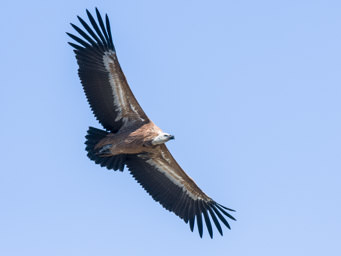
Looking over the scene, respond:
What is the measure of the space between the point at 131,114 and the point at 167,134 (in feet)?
3.61

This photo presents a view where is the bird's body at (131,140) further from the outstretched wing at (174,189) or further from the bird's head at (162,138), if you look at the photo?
the outstretched wing at (174,189)

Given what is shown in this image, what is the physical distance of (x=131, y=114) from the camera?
18.9 meters

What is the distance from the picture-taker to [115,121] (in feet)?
62.5

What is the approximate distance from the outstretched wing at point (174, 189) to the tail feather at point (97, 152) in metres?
0.50

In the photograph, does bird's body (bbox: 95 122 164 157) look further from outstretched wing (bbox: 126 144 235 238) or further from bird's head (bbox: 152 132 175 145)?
outstretched wing (bbox: 126 144 235 238)

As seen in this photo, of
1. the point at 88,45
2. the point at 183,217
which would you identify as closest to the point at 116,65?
the point at 88,45

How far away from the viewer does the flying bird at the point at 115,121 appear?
60.9ft

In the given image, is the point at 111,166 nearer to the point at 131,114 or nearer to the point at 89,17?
the point at 131,114

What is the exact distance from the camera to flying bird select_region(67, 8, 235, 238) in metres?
18.6

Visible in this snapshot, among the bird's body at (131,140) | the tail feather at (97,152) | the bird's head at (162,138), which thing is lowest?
the tail feather at (97,152)

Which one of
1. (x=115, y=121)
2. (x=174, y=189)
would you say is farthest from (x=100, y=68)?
(x=174, y=189)

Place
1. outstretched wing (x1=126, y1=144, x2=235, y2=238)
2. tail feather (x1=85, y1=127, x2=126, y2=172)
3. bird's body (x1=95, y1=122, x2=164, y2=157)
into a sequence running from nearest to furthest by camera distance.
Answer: bird's body (x1=95, y1=122, x2=164, y2=157), tail feather (x1=85, y1=127, x2=126, y2=172), outstretched wing (x1=126, y1=144, x2=235, y2=238)

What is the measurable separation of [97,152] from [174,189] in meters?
2.22

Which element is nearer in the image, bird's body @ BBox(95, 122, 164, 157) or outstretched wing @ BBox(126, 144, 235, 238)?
bird's body @ BBox(95, 122, 164, 157)
